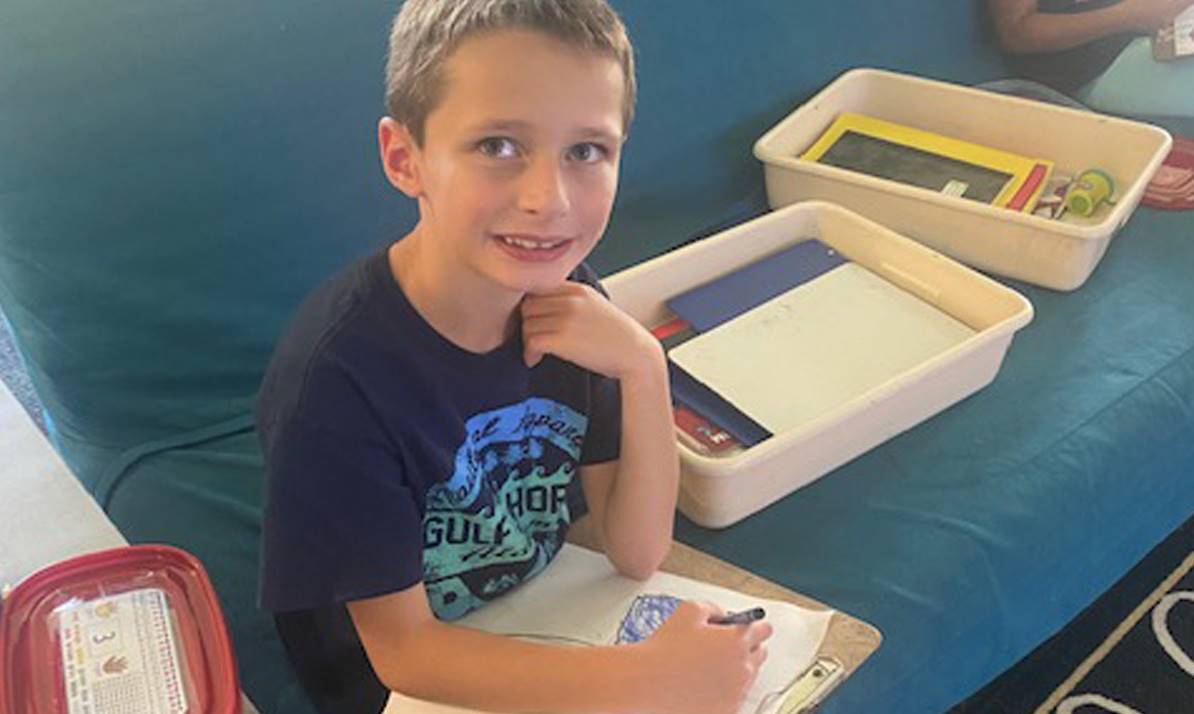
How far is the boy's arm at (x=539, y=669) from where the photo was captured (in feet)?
2.59

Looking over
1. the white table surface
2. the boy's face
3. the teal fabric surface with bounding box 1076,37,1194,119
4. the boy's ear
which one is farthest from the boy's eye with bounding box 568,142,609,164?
the teal fabric surface with bounding box 1076,37,1194,119

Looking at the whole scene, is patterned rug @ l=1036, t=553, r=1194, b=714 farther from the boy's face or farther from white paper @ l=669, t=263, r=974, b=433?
the boy's face

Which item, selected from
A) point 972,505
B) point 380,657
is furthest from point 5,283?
point 972,505

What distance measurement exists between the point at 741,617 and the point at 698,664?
76mm

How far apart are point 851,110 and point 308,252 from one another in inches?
35.7

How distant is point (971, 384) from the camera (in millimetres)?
1230

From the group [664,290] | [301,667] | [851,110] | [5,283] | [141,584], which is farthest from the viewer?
[851,110]

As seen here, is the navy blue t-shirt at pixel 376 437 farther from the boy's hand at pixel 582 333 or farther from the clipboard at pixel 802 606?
the clipboard at pixel 802 606

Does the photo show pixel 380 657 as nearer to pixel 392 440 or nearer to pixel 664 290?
pixel 392 440

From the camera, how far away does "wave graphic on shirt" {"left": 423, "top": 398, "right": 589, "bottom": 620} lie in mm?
837

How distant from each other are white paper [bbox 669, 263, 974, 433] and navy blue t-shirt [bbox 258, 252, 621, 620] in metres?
0.35

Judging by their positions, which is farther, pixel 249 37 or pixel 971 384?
pixel 971 384

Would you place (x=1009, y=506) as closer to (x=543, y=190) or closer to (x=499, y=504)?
(x=499, y=504)

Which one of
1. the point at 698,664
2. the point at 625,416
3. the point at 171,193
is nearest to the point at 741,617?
the point at 698,664
